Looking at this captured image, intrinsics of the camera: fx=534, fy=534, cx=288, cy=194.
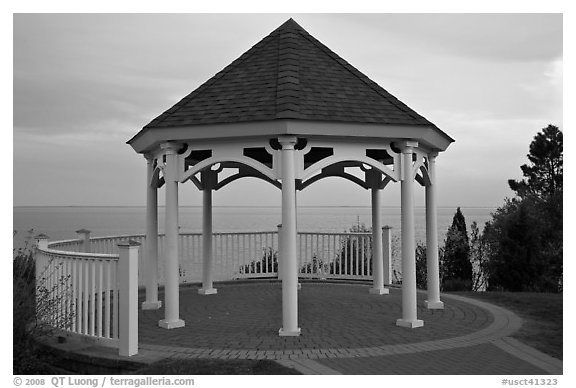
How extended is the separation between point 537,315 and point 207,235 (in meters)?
7.24

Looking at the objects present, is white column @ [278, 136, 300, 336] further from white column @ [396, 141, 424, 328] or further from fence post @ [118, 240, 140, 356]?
fence post @ [118, 240, 140, 356]

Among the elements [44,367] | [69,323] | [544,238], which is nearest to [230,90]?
[69,323]

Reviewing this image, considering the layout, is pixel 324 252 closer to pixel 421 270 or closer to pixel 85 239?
pixel 85 239

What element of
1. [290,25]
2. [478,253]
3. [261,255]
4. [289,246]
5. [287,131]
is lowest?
[478,253]

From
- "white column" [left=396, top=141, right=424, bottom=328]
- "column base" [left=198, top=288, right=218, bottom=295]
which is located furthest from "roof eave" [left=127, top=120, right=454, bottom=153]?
"column base" [left=198, top=288, right=218, bottom=295]

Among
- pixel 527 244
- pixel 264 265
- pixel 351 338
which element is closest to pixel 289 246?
pixel 351 338

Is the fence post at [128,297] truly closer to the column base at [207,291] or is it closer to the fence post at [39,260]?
the fence post at [39,260]

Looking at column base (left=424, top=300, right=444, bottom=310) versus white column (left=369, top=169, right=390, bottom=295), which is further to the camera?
white column (left=369, top=169, right=390, bottom=295)

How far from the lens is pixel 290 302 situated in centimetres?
819

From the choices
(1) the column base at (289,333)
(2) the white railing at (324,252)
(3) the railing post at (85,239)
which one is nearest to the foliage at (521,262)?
(2) the white railing at (324,252)

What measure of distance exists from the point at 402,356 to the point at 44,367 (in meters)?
4.68

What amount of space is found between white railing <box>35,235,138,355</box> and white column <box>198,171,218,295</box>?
433cm

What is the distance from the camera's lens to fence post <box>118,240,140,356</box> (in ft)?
23.0

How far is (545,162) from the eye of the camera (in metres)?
33.0
